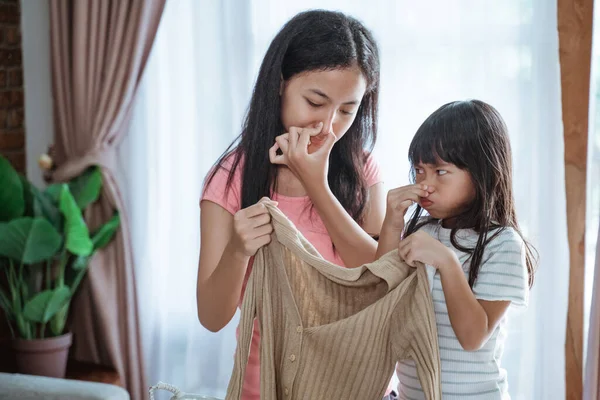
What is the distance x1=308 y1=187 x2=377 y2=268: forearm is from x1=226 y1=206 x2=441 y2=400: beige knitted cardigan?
12cm

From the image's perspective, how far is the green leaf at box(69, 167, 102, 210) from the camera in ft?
8.93

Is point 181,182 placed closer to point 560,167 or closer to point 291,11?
point 291,11

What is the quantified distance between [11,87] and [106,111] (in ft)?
1.97

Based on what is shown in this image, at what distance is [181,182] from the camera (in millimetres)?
2799

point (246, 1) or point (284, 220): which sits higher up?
point (246, 1)

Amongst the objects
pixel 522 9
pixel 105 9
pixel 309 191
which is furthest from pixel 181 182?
pixel 309 191

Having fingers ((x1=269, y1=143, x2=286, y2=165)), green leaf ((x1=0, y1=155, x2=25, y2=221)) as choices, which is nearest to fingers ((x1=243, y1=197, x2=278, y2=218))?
fingers ((x1=269, y1=143, x2=286, y2=165))

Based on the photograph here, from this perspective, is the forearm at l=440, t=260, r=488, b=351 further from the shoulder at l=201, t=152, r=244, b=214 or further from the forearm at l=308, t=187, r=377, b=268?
the shoulder at l=201, t=152, r=244, b=214

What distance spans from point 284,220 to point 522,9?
1.60m

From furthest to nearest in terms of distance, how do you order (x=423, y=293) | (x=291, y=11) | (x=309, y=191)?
(x=291, y=11), (x=309, y=191), (x=423, y=293)

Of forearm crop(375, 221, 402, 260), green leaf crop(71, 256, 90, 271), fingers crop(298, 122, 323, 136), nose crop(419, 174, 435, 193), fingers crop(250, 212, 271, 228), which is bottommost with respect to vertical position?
green leaf crop(71, 256, 90, 271)

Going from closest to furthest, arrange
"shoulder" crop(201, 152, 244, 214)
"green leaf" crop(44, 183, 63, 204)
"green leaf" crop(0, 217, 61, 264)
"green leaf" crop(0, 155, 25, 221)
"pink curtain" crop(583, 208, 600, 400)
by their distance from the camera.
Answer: "shoulder" crop(201, 152, 244, 214) < "pink curtain" crop(583, 208, 600, 400) < "green leaf" crop(0, 217, 61, 264) < "green leaf" crop(0, 155, 25, 221) < "green leaf" crop(44, 183, 63, 204)

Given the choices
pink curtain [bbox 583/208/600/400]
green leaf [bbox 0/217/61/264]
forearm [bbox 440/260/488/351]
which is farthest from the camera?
green leaf [bbox 0/217/61/264]

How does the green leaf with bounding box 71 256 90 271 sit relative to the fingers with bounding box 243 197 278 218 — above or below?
below
